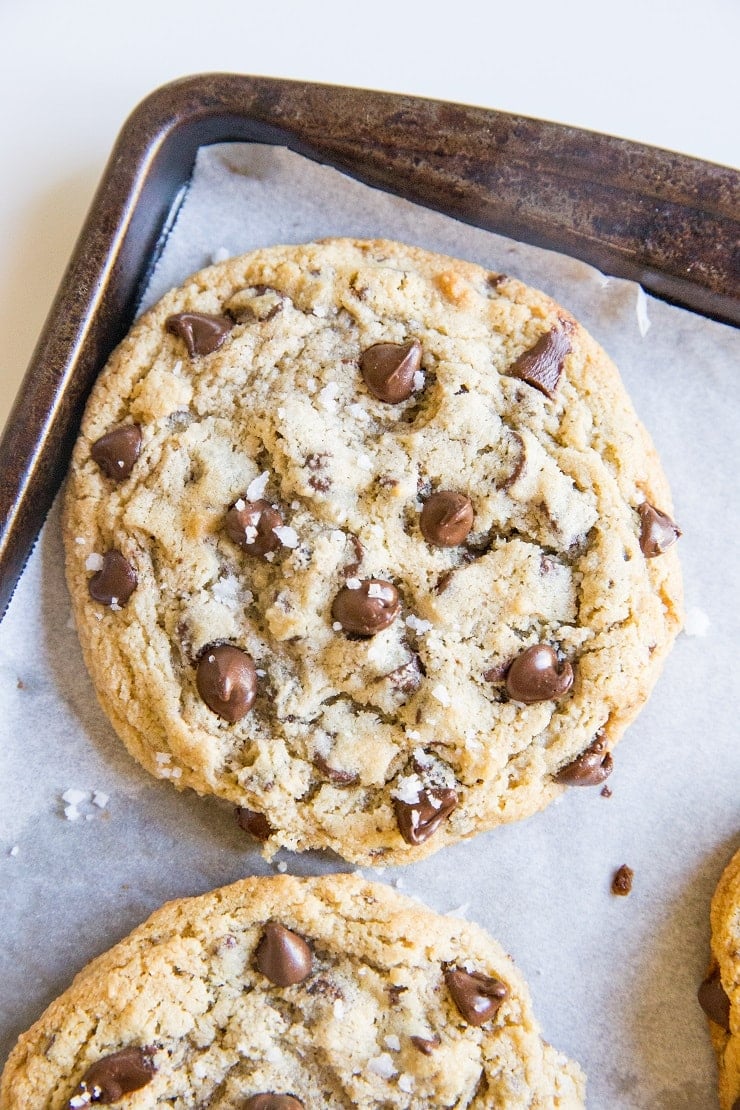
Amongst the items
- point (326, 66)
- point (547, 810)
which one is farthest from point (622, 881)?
point (326, 66)

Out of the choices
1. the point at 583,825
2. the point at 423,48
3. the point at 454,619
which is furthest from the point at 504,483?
the point at 423,48

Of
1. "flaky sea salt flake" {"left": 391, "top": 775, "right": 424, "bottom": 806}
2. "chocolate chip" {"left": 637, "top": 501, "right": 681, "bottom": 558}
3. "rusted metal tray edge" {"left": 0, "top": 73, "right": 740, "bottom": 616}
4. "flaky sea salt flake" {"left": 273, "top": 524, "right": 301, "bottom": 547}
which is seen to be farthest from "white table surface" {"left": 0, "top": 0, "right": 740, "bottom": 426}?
"flaky sea salt flake" {"left": 391, "top": 775, "right": 424, "bottom": 806}

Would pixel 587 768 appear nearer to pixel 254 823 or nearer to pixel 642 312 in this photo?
pixel 254 823

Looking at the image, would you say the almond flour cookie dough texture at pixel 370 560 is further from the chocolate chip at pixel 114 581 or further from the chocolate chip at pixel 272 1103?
the chocolate chip at pixel 272 1103

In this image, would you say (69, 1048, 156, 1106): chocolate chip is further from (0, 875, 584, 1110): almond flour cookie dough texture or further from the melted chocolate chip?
the melted chocolate chip

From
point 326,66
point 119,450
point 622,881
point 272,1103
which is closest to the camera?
point 272,1103

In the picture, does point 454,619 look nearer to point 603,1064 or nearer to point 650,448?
point 650,448
